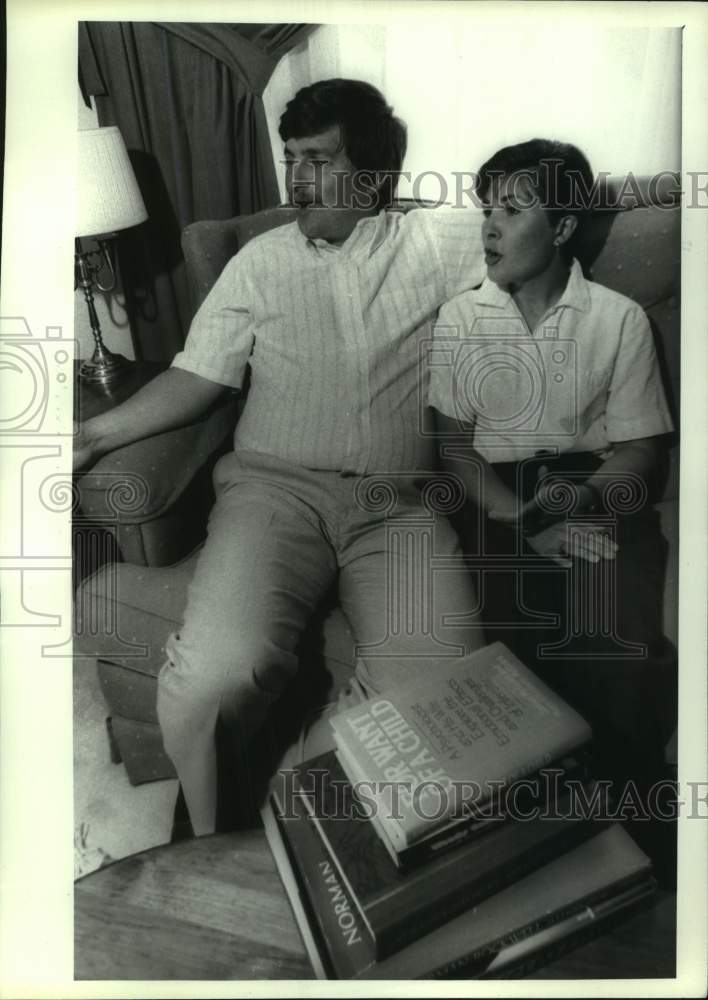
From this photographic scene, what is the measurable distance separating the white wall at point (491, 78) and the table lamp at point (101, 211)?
0.20m

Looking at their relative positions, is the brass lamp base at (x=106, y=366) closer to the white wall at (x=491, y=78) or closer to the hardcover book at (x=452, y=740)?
the white wall at (x=491, y=78)

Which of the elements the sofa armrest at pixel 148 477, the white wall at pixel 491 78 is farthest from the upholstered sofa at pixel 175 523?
the white wall at pixel 491 78

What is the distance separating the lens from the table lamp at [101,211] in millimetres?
1066

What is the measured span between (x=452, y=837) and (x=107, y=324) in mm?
772

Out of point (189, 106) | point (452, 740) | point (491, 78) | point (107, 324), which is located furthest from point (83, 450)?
point (491, 78)

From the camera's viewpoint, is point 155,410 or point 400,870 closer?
point 400,870

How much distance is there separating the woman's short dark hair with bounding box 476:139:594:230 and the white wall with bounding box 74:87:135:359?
1.58 ft

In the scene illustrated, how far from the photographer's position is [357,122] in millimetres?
1052

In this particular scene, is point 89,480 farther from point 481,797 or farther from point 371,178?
point 481,797

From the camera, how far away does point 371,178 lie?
1.06 m

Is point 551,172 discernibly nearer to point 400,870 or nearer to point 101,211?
point 101,211

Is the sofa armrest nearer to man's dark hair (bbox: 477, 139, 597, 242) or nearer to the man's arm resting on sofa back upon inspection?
the man's arm resting on sofa back

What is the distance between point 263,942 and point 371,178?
95cm

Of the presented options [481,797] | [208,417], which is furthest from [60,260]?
[481,797]
